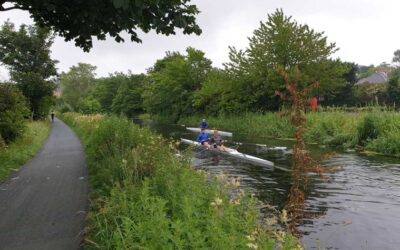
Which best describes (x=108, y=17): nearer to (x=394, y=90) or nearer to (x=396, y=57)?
(x=394, y=90)

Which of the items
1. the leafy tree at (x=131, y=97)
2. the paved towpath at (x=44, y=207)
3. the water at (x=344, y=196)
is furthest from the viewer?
the leafy tree at (x=131, y=97)

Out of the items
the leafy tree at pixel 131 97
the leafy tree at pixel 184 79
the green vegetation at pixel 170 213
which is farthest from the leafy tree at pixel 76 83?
the green vegetation at pixel 170 213

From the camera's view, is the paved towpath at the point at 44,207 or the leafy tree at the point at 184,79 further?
the leafy tree at the point at 184,79

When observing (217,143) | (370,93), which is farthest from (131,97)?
(217,143)

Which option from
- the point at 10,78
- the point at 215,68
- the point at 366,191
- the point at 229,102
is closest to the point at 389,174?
the point at 366,191

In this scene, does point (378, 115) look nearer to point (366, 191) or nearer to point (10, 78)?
point (366, 191)

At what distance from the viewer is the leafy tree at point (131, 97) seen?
85812 millimetres

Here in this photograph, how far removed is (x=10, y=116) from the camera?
62.3 ft

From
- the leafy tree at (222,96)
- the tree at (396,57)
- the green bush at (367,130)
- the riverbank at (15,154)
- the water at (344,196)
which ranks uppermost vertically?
the tree at (396,57)

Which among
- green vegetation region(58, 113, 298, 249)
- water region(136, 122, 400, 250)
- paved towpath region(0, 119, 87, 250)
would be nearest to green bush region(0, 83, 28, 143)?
paved towpath region(0, 119, 87, 250)

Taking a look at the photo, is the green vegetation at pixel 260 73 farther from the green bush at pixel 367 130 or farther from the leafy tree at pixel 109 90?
the leafy tree at pixel 109 90

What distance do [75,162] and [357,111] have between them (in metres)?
20.3

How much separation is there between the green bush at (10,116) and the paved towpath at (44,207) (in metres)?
4.15

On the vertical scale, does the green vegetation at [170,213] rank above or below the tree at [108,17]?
below
